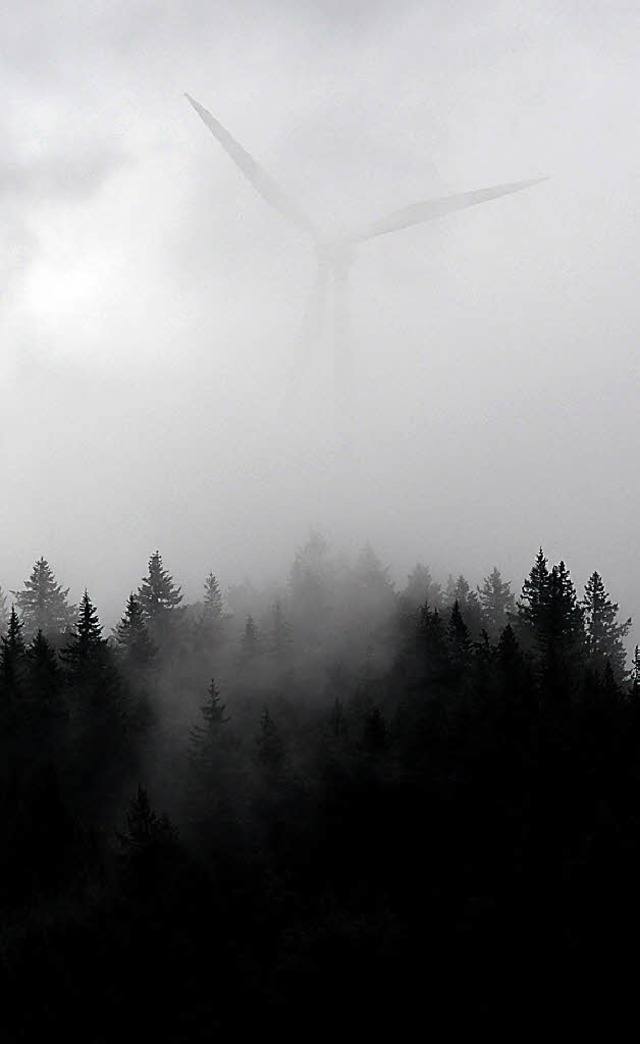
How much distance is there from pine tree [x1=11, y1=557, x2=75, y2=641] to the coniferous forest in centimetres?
2801

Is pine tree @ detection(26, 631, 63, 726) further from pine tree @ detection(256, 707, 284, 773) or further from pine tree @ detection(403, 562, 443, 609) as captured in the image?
pine tree @ detection(403, 562, 443, 609)

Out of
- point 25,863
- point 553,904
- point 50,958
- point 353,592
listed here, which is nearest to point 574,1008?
point 553,904

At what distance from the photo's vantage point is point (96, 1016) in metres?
75.2

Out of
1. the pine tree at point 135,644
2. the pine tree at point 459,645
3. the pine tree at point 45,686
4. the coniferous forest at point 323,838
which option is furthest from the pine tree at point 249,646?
the pine tree at point 459,645

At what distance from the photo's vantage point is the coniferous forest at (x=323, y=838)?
251 feet

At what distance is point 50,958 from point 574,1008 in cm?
3451

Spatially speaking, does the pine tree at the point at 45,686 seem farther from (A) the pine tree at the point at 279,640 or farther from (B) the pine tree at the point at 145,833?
(A) the pine tree at the point at 279,640

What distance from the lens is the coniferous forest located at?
76375 millimetres

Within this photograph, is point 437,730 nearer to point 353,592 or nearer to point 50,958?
point 50,958

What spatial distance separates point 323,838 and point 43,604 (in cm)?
7357

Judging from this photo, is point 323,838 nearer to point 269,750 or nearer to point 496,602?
point 269,750

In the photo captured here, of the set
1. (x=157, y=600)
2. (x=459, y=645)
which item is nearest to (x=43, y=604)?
(x=157, y=600)

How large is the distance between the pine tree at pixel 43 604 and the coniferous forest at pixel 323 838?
2801 centimetres

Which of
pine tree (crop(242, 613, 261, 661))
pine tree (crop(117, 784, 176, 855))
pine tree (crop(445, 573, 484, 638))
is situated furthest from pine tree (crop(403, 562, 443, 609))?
pine tree (crop(117, 784, 176, 855))
